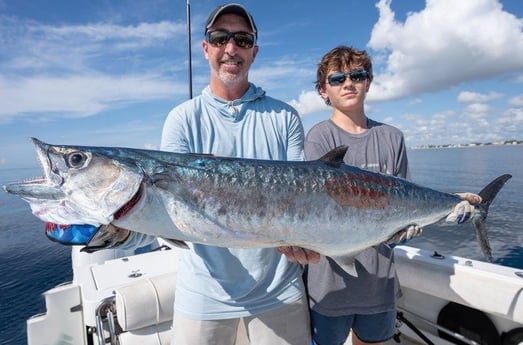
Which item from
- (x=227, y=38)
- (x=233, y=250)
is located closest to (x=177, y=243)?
(x=233, y=250)

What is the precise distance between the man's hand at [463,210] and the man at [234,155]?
52.5 inches

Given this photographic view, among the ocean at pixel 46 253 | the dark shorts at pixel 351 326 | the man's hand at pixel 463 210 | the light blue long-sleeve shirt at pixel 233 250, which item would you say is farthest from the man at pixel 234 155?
the ocean at pixel 46 253

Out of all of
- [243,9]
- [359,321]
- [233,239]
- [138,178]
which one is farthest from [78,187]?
[359,321]

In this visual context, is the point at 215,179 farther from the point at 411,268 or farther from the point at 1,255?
the point at 1,255

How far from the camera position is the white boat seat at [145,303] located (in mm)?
2918

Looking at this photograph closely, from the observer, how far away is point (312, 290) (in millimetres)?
2545

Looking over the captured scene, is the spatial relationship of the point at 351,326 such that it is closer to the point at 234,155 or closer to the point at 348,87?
the point at 234,155

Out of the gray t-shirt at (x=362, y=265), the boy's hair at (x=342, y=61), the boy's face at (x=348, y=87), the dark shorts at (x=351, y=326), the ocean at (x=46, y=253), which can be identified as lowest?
the ocean at (x=46, y=253)

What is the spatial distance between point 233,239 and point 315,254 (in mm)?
598

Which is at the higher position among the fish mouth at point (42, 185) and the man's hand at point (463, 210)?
the fish mouth at point (42, 185)

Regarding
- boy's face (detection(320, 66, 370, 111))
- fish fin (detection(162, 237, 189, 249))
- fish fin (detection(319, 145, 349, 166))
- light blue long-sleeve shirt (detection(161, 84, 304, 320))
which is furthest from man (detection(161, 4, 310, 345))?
boy's face (detection(320, 66, 370, 111))

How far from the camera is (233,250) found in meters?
2.23

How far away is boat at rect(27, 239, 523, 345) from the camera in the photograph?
9.83ft

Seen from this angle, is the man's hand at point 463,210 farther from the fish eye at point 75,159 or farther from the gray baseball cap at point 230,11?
the fish eye at point 75,159
